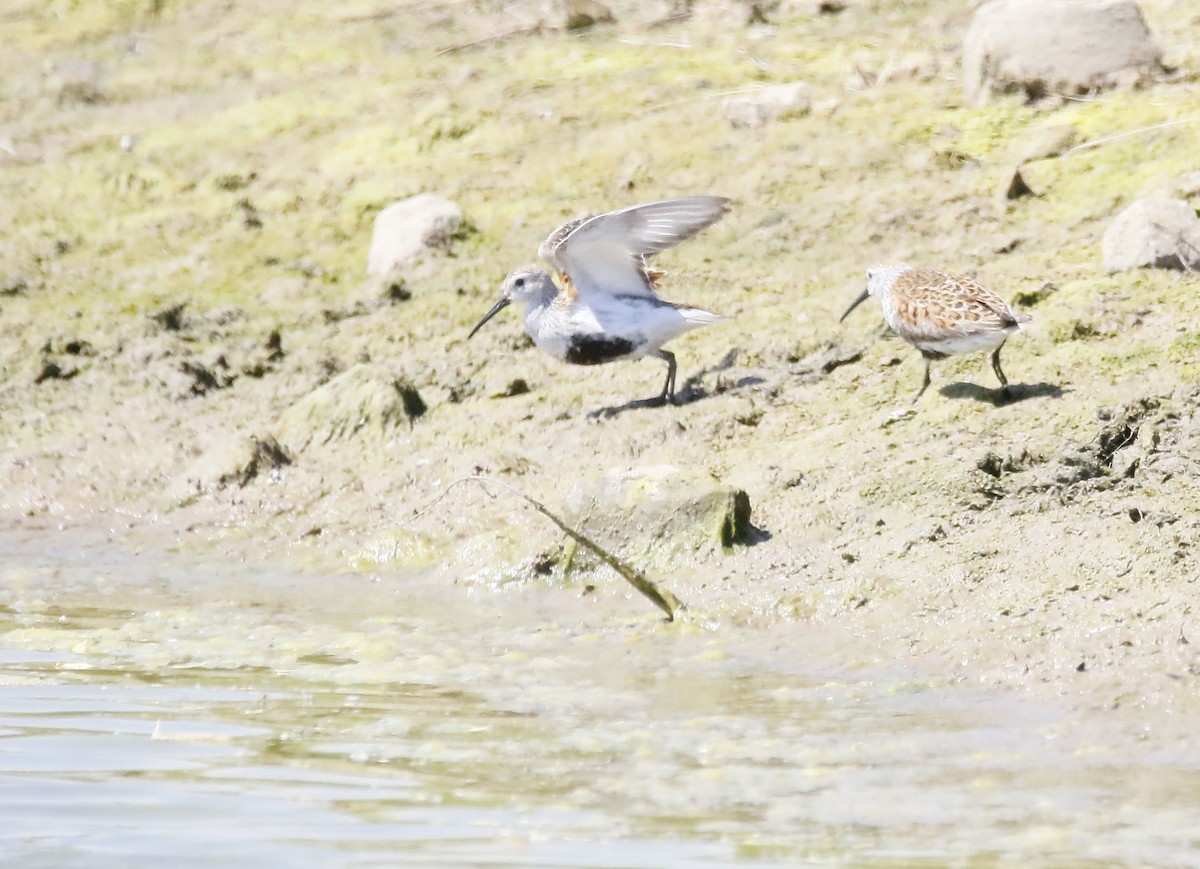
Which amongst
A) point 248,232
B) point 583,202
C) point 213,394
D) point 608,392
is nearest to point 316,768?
point 608,392

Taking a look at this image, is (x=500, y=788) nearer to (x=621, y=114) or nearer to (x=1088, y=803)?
(x=1088, y=803)

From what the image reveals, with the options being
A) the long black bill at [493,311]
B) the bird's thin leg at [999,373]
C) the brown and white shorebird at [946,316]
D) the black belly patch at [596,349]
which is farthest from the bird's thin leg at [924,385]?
the long black bill at [493,311]

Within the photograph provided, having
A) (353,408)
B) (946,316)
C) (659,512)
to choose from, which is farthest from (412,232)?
(946,316)

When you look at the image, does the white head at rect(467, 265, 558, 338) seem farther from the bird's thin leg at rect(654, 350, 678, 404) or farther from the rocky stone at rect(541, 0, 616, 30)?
the rocky stone at rect(541, 0, 616, 30)

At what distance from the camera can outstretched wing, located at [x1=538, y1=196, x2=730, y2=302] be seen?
912 centimetres

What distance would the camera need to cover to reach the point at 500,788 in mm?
5043

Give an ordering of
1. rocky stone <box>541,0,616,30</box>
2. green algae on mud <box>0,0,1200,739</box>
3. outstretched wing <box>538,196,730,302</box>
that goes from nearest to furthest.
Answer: green algae on mud <box>0,0,1200,739</box> → outstretched wing <box>538,196,730,302</box> → rocky stone <box>541,0,616,30</box>

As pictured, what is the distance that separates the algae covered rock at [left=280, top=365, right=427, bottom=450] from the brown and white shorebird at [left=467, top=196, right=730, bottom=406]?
0.78 metres

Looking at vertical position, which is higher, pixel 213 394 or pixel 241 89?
pixel 241 89

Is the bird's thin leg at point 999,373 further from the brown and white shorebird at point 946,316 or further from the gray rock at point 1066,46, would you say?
the gray rock at point 1066,46

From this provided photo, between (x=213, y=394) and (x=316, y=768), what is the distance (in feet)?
18.6

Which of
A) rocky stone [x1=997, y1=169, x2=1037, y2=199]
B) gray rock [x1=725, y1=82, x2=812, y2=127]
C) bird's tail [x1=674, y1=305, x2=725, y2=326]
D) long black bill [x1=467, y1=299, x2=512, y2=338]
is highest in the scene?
gray rock [x1=725, y1=82, x2=812, y2=127]

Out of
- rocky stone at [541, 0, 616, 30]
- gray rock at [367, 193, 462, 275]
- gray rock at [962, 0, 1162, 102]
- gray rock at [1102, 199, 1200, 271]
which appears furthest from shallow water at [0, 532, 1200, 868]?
rocky stone at [541, 0, 616, 30]

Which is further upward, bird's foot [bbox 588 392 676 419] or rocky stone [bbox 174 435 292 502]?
bird's foot [bbox 588 392 676 419]
